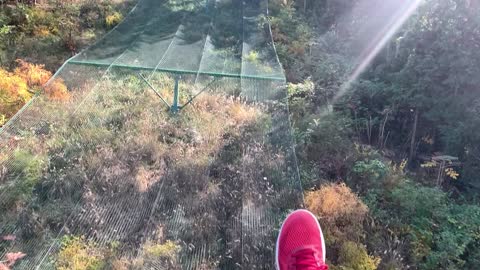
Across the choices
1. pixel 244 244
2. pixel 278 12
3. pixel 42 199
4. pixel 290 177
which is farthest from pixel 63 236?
pixel 278 12

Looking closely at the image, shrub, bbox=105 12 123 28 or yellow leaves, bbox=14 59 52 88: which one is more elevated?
shrub, bbox=105 12 123 28

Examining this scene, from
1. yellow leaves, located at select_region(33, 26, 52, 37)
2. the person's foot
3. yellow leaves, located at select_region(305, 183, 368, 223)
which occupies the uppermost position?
yellow leaves, located at select_region(33, 26, 52, 37)

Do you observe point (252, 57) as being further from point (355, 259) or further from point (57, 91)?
point (355, 259)

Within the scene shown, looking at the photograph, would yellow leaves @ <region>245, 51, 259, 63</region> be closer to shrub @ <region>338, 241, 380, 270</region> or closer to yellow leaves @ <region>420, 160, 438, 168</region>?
yellow leaves @ <region>420, 160, 438, 168</region>

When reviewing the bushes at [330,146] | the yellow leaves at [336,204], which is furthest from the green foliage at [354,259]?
the bushes at [330,146]

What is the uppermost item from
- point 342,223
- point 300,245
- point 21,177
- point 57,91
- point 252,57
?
point 252,57

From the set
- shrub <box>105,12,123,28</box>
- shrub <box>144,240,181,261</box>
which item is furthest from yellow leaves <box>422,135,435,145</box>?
shrub <box>105,12,123,28</box>

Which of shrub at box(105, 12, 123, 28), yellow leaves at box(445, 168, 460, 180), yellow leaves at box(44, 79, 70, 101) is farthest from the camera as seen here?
shrub at box(105, 12, 123, 28)

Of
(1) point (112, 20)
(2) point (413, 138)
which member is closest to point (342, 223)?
(2) point (413, 138)
